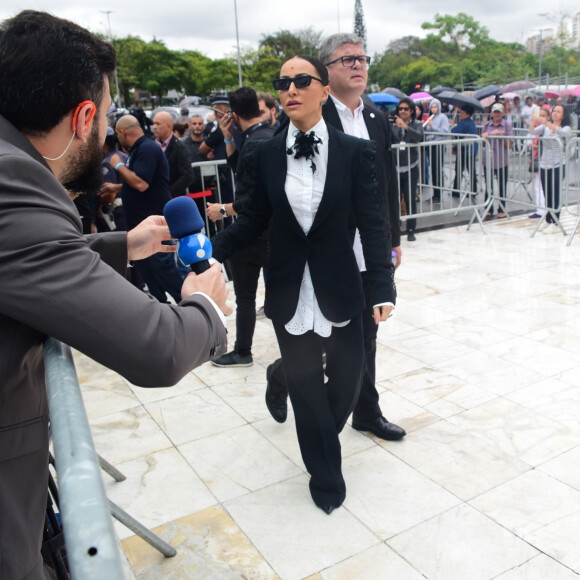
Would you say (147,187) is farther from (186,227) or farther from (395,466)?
(186,227)

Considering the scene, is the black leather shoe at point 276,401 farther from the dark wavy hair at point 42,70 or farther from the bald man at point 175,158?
the bald man at point 175,158

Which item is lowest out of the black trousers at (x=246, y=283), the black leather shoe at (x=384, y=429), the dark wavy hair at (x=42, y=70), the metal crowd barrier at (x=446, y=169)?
the black leather shoe at (x=384, y=429)

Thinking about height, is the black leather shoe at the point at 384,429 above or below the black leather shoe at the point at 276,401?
below

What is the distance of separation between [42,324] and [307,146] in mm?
2166

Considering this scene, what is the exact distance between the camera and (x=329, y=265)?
3.10 m

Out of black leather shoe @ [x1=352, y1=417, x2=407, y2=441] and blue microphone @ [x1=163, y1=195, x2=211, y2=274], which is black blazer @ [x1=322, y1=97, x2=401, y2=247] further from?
blue microphone @ [x1=163, y1=195, x2=211, y2=274]

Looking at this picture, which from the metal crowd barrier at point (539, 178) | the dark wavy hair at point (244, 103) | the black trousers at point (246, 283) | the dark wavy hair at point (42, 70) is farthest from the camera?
the metal crowd barrier at point (539, 178)

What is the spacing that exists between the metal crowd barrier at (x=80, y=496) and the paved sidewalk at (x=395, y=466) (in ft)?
6.91

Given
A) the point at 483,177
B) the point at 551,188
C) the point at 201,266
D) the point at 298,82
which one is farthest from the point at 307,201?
the point at 483,177

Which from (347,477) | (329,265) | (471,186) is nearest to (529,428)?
(347,477)

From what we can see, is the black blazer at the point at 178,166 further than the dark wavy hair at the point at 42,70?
Yes

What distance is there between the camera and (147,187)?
6145 millimetres

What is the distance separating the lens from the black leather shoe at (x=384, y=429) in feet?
12.7

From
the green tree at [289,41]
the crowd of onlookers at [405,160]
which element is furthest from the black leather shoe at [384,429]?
the green tree at [289,41]
